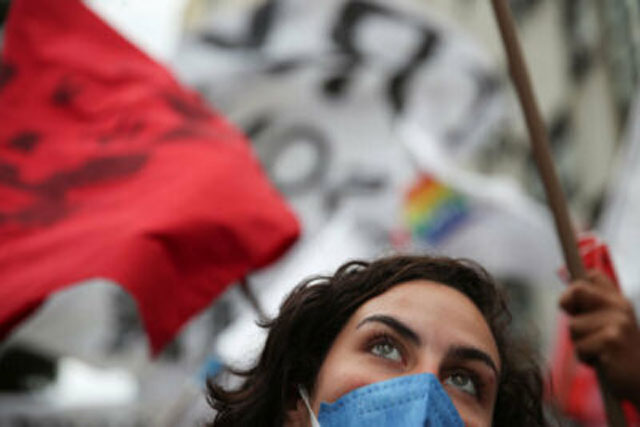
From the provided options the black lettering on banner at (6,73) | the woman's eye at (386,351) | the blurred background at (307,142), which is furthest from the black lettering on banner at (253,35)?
the woman's eye at (386,351)

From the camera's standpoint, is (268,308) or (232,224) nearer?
(232,224)

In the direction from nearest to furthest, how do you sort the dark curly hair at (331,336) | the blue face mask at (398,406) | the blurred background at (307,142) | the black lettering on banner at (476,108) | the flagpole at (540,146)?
the blue face mask at (398,406), the dark curly hair at (331,336), the flagpole at (540,146), the blurred background at (307,142), the black lettering on banner at (476,108)

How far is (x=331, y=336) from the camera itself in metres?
2.64

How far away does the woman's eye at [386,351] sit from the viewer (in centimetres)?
244

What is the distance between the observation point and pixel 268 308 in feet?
19.4

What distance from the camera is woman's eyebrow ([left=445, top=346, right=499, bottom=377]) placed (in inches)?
96.5

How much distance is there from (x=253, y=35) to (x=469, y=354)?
4446mm

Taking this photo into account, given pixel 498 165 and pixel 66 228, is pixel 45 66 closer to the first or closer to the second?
pixel 66 228

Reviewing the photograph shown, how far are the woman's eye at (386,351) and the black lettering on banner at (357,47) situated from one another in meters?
4.34

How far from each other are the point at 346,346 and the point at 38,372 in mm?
9362

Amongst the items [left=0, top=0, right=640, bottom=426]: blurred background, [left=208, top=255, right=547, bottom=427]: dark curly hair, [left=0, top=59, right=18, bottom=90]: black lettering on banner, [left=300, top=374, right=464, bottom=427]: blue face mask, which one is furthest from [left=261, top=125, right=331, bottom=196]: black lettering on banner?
[left=300, top=374, right=464, bottom=427]: blue face mask

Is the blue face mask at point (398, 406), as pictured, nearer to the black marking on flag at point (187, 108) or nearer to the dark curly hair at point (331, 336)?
the dark curly hair at point (331, 336)

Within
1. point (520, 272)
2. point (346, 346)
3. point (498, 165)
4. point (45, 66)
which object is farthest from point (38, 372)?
point (498, 165)

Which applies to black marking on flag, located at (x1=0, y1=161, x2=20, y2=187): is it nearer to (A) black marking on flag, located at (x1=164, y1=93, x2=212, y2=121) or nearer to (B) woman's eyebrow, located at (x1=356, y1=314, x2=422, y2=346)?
(A) black marking on flag, located at (x1=164, y1=93, x2=212, y2=121)
